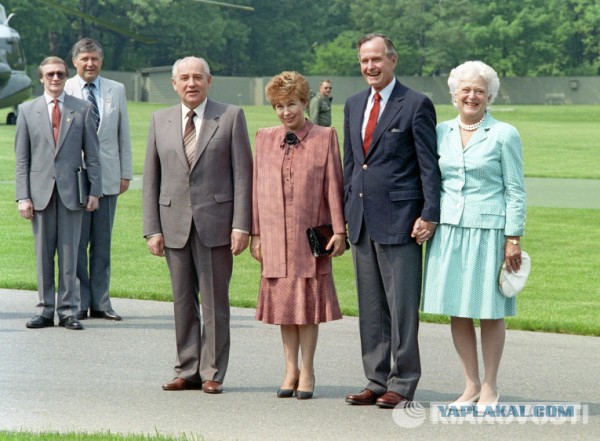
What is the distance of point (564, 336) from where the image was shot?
29.3 feet

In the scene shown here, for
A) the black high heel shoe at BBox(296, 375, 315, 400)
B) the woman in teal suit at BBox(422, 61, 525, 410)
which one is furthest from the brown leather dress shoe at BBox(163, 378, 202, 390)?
the woman in teal suit at BBox(422, 61, 525, 410)

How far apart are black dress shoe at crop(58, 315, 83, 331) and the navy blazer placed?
3260mm

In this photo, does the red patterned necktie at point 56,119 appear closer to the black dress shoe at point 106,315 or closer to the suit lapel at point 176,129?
the black dress shoe at point 106,315

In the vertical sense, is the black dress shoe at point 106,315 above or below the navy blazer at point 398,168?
below

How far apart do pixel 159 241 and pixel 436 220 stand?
1.68 meters

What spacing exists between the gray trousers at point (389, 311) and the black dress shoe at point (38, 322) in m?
3.25

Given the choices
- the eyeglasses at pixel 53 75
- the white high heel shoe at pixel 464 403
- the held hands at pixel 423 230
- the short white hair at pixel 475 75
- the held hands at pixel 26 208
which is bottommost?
the white high heel shoe at pixel 464 403

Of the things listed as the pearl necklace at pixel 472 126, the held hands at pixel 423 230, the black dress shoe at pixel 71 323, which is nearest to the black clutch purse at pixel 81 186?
the black dress shoe at pixel 71 323

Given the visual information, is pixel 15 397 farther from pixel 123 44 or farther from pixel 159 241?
pixel 123 44

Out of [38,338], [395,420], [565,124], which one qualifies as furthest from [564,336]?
[565,124]

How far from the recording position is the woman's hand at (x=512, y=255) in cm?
625

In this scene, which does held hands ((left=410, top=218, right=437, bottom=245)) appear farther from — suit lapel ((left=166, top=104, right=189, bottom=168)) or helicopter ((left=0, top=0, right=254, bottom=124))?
helicopter ((left=0, top=0, right=254, bottom=124))

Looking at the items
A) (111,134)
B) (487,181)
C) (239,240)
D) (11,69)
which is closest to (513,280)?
(487,181)

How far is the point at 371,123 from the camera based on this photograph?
6.62 m
